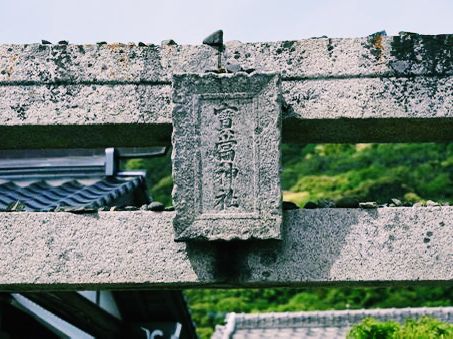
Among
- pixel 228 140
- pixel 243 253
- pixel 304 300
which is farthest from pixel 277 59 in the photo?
pixel 304 300

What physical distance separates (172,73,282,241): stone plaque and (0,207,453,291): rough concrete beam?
0.44ft

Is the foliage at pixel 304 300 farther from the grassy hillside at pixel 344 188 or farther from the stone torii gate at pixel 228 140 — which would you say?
the stone torii gate at pixel 228 140

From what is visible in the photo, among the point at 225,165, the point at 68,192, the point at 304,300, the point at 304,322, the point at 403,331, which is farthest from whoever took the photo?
the point at 304,300

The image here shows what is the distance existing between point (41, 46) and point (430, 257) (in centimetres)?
177

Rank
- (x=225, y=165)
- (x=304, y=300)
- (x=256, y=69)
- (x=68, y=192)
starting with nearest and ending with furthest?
(x=225, y=165) → (x=256, y=69) → (x=68, y=192) → (x=304, y=300)

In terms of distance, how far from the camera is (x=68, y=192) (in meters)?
7.62

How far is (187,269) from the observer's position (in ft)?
11.5

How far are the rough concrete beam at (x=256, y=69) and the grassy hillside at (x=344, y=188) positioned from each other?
44.3 ft

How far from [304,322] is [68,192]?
8.22 metres

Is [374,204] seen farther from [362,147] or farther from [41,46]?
[362,147]

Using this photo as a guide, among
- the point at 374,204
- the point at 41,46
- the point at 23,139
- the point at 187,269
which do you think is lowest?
the point at 187,269

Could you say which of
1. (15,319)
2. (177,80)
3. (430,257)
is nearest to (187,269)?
(177,80)

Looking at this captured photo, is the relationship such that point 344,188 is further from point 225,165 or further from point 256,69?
point 225,165

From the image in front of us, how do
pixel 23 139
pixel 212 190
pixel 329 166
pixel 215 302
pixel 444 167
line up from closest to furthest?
pixel 212 190, pixel 23 139, pixel 215 302, pixel 444 167, pixel 329 166
